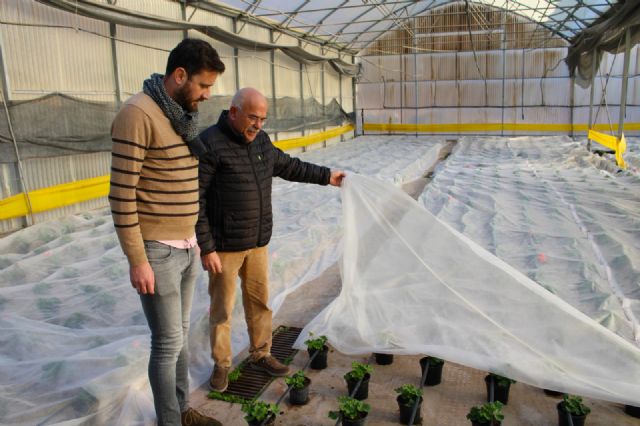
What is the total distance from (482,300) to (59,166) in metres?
6.13

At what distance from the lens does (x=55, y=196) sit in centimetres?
684

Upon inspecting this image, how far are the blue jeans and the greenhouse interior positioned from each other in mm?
463

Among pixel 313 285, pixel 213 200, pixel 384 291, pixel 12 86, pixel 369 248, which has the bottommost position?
pixel 313 285

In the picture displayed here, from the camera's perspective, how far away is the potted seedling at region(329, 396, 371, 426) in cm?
243

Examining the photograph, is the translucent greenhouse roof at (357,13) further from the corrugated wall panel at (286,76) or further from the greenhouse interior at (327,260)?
the corrugated wall panel at (286,76)

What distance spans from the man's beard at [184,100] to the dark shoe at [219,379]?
1.49 meters

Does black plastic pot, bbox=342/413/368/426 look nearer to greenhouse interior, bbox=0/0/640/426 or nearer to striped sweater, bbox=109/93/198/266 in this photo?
greenhouse interior, bbox=0/0/640/426

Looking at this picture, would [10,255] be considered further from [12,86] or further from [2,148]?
[12,86]

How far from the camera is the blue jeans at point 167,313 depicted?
1934 millimetres

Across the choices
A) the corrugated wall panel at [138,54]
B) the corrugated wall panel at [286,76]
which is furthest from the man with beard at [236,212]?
the corrugated wall panel at [286,76]

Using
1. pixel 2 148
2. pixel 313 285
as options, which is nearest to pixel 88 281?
pixel 313 285

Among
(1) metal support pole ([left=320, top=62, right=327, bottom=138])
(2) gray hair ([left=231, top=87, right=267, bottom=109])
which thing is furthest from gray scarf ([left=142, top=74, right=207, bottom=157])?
(1) metal support pole ([left=320, top=62, right=327, bottom=138])

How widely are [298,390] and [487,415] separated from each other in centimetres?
92

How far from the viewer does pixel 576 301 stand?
3723 mm
